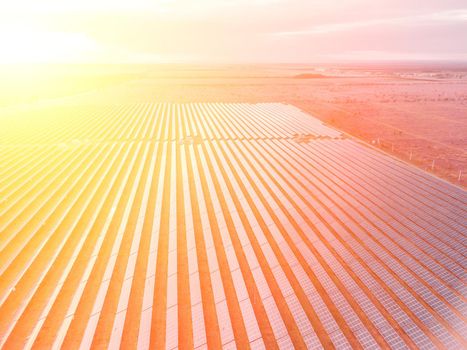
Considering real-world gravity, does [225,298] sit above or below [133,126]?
below

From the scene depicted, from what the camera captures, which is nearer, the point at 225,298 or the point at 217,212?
the point at 225,298

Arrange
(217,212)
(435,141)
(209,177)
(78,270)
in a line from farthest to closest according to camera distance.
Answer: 1. (435,141)
2. (209,177)
3. (217,212)
4. (78,270)

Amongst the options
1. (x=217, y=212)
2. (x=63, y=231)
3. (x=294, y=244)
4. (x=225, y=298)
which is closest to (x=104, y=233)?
(x=63, y=231)

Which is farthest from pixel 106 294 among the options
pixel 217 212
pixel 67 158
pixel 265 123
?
pixel 265 123

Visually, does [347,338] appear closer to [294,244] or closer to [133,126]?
[294,244]

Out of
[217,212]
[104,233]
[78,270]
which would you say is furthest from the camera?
[217,212]

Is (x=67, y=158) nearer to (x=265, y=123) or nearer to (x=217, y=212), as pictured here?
(x=217, y=212)

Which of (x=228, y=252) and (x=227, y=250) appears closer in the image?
(x=228, y=252)
